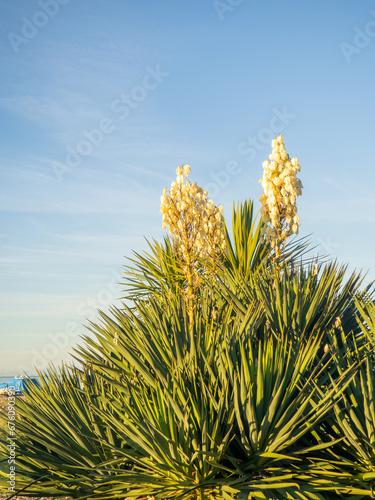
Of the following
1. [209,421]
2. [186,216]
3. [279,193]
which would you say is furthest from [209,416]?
[279,193]

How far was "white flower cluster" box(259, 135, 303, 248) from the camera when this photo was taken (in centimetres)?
454

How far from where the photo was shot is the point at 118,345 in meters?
2.77

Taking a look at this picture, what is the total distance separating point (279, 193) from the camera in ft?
15.2

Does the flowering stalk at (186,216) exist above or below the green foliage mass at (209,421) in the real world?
above

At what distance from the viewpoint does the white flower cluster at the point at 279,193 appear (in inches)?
179

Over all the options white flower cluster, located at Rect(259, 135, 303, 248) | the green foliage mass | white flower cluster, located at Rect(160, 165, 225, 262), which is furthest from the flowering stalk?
the green foliage mass

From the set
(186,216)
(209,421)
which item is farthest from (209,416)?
(186,216)

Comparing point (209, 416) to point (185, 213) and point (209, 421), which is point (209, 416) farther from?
point (185, 213)

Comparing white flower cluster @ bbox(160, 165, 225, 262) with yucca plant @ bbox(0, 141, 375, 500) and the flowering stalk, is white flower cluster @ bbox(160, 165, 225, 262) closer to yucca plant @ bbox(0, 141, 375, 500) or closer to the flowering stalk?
the flowering stalk

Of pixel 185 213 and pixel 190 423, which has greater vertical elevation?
pixel 185 213

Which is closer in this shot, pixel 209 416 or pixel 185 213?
pixel 209 416

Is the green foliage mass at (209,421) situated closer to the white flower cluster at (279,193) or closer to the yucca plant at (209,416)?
the yucca plant at (209,416)

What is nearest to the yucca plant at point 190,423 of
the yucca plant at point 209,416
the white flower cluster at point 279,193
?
the yucca plant at point 209,416

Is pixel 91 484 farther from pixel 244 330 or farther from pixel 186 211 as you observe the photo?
pixel 186 211
